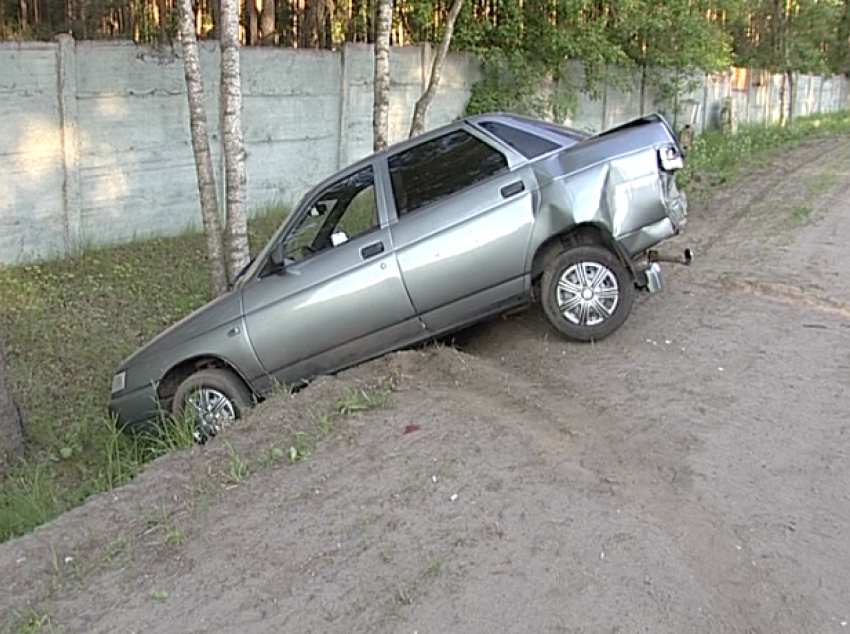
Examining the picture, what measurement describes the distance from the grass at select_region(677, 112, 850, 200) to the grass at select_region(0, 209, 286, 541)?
8.93 m

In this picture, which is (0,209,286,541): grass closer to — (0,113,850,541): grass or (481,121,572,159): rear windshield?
(0,113,850,541): grass

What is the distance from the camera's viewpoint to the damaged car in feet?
21.2

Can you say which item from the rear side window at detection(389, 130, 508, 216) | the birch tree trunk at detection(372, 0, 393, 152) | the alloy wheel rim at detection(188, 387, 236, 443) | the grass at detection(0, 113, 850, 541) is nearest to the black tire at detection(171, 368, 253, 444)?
the alloy wheel rim at detection(188, 387, 236, 443)

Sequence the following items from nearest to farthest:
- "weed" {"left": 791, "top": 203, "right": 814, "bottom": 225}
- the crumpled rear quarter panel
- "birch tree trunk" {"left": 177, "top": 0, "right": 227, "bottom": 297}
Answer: the crumpled rear quarter panel, "birch tree trunk" {"left": 177, "top": 0, "right": 227, "bottom": 297}, "weed" {"left": 791, "top": 203, "right": 814, "bottom": 225}

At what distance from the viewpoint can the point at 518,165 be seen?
6.56 meters

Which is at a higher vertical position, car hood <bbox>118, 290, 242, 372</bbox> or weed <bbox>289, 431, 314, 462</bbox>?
car hood <bbox>118, 290, 242, 372</bbox>

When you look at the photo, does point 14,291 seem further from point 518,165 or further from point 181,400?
point 518,165

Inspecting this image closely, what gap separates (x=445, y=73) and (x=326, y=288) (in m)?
10.9

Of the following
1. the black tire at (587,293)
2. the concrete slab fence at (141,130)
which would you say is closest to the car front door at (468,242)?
the black tire at (587,293)

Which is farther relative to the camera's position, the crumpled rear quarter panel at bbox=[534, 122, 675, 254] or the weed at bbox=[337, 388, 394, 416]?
the crumpled rear quarter panel at bbox=[534, 122, 675, 254]

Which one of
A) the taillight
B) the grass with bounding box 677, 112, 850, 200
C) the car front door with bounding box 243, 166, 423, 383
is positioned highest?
the taillight

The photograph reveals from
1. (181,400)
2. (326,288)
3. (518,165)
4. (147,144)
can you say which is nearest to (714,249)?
(518,165)

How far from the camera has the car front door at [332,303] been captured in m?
6.53

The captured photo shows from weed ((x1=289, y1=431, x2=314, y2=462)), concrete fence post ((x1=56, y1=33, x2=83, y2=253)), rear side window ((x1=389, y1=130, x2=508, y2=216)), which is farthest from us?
concrete fence post ((x1=56, y1=33, x2=83, y2=253))
